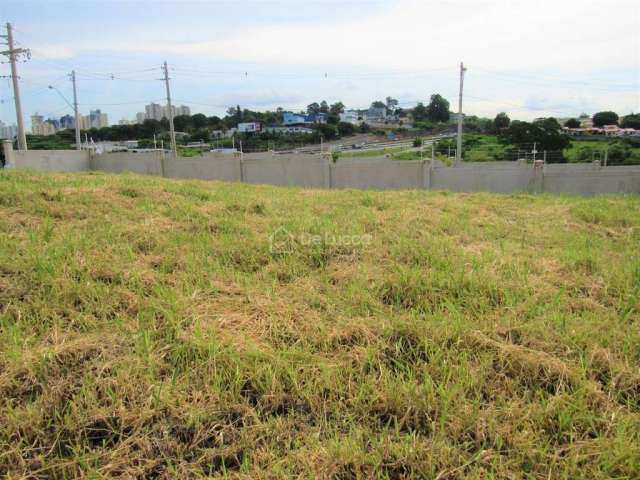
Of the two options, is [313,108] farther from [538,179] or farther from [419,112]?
[538,179]

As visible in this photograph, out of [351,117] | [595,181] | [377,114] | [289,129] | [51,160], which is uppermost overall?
[377,114]

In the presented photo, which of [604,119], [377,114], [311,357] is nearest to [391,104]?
[377,114]

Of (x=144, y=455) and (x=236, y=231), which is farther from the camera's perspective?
(x=236, y=231)

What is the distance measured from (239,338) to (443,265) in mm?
1513

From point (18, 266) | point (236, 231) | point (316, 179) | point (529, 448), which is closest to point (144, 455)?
point (529, 448)

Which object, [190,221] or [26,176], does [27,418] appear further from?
[26,176]

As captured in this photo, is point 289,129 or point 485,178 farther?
point 289,129

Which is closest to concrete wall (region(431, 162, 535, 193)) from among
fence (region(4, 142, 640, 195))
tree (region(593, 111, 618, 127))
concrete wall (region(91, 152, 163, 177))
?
fence (region(4, 142, 640, 195))

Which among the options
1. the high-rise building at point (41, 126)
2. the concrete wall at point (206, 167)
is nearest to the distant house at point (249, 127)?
the high-rise building at point (41, 126)

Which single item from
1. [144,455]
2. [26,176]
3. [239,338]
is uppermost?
[26,176]

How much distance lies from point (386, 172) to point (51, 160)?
13.7 m

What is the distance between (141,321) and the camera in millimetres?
2041

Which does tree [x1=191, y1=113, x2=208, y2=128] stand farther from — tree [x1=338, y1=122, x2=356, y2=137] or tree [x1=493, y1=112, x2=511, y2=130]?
tree [x1=493, y1=112, x2=511, y2=130]

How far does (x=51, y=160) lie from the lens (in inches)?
678
